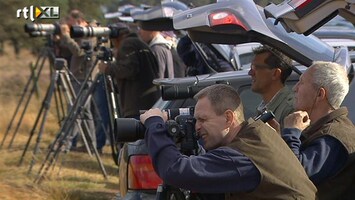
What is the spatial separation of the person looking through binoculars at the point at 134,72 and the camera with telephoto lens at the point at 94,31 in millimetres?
225

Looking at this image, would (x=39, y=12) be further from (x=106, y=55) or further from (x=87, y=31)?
(x=106, y=55)

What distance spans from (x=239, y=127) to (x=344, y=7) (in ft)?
2.16

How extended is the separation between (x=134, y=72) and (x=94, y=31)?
1.98 ft

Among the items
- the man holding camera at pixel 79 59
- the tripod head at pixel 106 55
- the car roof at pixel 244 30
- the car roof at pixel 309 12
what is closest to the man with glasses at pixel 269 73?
the car roof at pixel 244 30

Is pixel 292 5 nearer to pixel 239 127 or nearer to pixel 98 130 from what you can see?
pixel 239 127

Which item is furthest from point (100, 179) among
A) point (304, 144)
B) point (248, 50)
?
point (304, 144)

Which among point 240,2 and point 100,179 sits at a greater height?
point 240,2

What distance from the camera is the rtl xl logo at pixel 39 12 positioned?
790 cm

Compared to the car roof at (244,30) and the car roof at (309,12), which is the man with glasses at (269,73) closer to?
the car roof at (244,30)

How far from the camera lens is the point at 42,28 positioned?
31.9ft

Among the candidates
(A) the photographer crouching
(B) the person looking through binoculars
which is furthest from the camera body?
(B) the person looking through binoculars

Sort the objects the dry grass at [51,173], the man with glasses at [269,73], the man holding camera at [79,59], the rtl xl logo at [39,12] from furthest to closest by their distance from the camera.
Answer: the man holding camera at [79,59]
the dry grass at [51,173]
the rtl xl logo at [39,12]
the man with glasses at [269,73]

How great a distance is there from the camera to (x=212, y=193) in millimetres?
3713

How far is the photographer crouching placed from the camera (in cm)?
362
